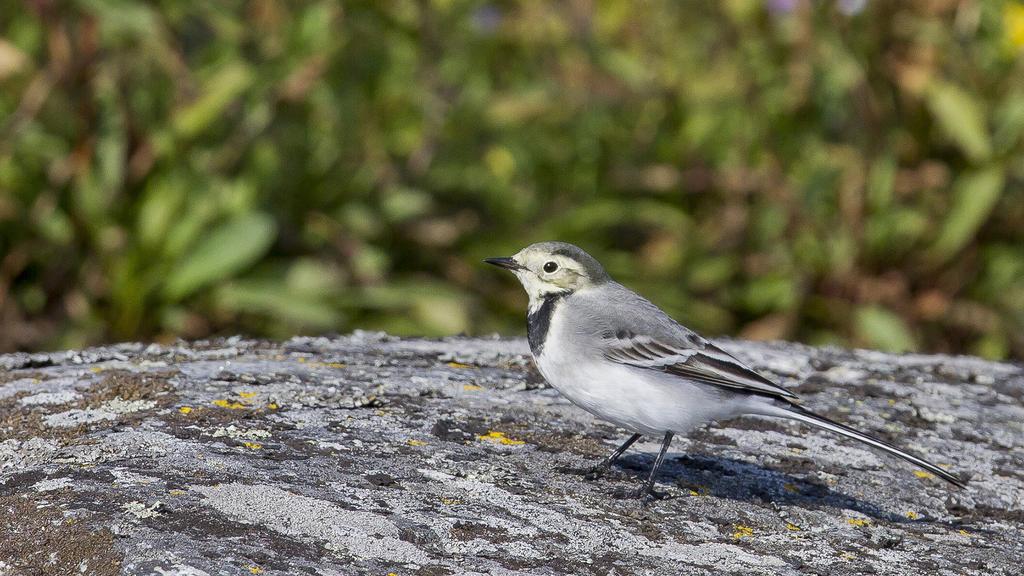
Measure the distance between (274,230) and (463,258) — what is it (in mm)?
1356

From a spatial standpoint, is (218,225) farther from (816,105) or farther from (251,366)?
(816,105)

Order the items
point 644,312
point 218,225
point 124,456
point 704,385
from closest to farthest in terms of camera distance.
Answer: point 124,456
point 704,385
point 644,312
point 218,225

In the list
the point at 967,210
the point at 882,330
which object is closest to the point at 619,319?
the point at 882,330

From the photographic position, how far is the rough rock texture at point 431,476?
266 cm

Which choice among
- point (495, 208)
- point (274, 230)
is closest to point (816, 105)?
point (495, 208)

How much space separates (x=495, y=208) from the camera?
27.3 feet

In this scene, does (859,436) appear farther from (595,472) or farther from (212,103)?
(212,103)

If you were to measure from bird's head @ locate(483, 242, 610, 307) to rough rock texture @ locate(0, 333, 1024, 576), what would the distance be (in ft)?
1.34

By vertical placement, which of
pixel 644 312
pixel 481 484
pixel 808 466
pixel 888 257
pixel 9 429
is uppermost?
pixel 888 257

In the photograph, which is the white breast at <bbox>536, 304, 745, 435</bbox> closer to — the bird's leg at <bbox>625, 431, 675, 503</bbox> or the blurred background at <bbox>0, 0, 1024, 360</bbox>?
the bird's leg at <bbox>625, 431, 675, 503</bbox>

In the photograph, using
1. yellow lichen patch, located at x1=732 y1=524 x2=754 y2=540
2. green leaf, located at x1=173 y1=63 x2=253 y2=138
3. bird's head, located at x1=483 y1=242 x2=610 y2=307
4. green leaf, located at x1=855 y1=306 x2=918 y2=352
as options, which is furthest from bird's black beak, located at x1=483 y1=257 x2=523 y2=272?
green leaf, located at x1=855 y1=306 x2=918 y2=352

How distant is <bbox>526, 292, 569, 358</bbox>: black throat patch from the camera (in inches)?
150

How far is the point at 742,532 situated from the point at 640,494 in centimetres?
31

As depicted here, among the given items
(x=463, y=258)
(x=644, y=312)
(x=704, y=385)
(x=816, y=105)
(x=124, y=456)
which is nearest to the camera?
(x=124, y=456)
